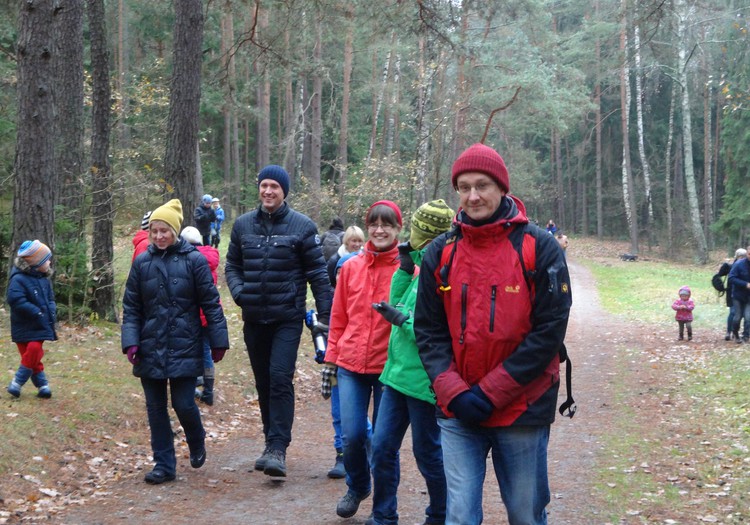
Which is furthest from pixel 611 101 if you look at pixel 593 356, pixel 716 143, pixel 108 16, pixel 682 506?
pixel 682 506

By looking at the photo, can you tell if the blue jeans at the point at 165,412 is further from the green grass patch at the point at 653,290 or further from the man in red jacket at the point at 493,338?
the green grass patch at the point at 653,290

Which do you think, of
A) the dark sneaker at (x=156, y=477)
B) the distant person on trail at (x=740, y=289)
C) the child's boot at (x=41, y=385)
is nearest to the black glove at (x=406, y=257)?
the dark sneaker at (x=156, y=477)

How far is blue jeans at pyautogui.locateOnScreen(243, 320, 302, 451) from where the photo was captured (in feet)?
21.9

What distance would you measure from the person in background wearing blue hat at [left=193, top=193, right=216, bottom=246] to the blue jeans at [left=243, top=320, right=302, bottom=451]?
16.1 meters

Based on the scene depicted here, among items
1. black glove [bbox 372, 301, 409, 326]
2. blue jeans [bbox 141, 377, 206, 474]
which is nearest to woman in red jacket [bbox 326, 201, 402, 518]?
black glove [bbox 372, 301, 409, 326]

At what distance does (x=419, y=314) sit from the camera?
3.97 m

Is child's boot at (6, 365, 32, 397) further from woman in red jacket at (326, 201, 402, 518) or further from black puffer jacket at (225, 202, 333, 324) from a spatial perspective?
woman in red jacket at (326, 201, 402, 518)

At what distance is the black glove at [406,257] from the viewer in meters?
5.20

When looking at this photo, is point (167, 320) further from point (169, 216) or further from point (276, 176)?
point (276, 176)

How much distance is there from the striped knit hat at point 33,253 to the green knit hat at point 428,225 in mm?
4538

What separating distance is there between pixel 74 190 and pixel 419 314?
412 inches

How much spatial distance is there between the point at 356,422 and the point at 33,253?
4.23 meters

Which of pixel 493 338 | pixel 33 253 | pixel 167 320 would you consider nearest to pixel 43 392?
pixel 33 253

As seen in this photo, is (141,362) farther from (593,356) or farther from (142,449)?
(593,356)
